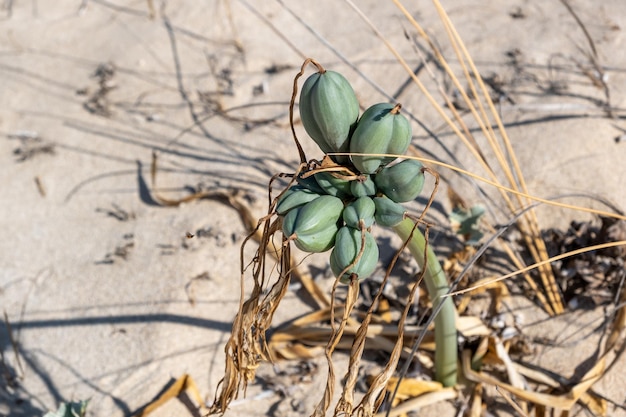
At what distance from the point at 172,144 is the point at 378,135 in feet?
4.40

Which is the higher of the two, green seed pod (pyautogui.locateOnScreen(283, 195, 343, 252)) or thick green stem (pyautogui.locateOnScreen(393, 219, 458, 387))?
green seed pod (pyautogui.locateOnScreen(283, 195, 343, 252))

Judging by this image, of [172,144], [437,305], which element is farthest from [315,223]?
[172,144]

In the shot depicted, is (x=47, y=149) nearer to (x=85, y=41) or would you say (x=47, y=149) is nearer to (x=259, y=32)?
(x=85, y=41)

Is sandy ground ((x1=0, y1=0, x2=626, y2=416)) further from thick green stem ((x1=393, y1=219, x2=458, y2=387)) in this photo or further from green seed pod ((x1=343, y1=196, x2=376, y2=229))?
green seed pod ((x1=343, y1=196, x2=376, y2=229))

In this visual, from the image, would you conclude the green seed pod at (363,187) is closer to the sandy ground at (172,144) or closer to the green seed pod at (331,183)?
the green seed pod at (331,183)

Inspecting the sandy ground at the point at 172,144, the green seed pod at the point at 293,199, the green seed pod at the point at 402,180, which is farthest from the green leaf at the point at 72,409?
the green seed pod at the point at 402,180

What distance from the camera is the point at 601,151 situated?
1.64m

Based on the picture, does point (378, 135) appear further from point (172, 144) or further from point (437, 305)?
point (172, 144)

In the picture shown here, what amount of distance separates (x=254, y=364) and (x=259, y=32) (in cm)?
168

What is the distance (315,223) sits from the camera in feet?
2.50

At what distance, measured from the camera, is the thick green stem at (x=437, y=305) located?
944 millimetres

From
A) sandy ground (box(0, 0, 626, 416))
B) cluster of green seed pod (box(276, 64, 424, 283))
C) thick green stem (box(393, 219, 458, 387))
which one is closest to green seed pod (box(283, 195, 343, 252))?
cluster of green seed pod (box(276, 64, 424, 283))

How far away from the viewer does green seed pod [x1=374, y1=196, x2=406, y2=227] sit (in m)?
0.80

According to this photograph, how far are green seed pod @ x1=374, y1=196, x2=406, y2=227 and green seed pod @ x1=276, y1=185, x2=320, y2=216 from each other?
0.28 feet
